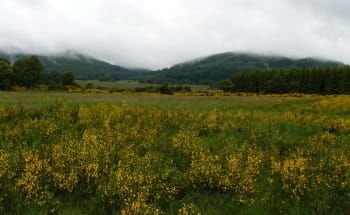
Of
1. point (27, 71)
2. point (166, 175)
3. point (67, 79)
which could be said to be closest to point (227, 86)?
point (67, 79)

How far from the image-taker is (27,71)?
266ft

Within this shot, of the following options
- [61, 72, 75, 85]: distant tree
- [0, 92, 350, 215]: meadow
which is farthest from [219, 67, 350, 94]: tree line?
[0, 92, 350, 215]: meadow

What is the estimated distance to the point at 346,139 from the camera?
14.5 meters

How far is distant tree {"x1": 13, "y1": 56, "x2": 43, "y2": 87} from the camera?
8025cm

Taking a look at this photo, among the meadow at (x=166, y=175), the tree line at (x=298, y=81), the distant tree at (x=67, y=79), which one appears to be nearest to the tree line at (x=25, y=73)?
the distant tree at (x=67, y=79)

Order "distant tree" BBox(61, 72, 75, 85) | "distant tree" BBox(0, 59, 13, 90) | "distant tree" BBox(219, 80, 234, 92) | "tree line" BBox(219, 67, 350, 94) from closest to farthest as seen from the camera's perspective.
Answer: "distant tree" BBox(0, 59, 13, 90) → "tree line" BBox(219, 67, 350, 94) → "distant tree" BBox(61, 72, 75, 85) → "distant tree" BBox(219, 80, 234, 92)

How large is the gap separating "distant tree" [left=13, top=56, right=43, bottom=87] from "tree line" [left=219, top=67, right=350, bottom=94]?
2656 inches

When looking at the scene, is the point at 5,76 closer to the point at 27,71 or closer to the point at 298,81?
the point at 27,71

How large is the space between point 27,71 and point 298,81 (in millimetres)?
78182

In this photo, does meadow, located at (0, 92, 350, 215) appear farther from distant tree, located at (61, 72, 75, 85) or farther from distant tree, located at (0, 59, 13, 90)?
distant tree, located at (61, 72, 75, 85)

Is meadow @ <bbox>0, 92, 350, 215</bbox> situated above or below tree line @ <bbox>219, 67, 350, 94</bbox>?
below

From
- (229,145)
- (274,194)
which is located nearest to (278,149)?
(229,145)

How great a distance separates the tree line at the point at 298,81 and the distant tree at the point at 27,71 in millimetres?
67456

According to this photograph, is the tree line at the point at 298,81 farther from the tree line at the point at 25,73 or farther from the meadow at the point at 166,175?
the meadow at the point at 166,175
